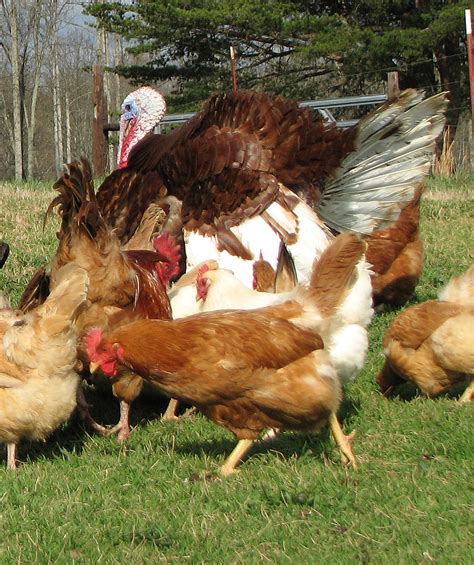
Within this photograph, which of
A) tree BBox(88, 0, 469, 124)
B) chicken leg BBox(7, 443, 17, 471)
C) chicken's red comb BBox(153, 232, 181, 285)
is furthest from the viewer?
tree BBox(88, 0, 469, 124)

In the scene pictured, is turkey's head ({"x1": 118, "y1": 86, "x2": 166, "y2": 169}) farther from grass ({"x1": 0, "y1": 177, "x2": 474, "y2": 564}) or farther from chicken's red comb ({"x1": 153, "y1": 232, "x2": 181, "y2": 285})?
grass ({"x1": 0, "y1": 177, "x2": 474, "y2": 564})

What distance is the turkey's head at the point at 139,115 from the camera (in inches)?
342

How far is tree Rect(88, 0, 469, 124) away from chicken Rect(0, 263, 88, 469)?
17.9 metres

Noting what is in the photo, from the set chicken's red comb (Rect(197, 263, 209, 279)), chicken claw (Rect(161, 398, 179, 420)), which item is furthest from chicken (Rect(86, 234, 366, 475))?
chicken claw (Rect(161, 398, 179, 420))

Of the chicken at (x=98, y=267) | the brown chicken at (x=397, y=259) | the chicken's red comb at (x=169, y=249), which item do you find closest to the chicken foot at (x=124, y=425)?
the chicken at (x=98, y=267)

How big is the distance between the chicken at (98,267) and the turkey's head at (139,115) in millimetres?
2685

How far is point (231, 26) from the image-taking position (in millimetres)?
24156

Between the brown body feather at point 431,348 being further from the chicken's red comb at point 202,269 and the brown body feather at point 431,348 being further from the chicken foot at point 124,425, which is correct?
the chicken foot at point 124,425

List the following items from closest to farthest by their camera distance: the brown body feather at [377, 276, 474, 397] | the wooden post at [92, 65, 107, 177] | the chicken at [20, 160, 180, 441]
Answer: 1. the chicken at [20, 160, 180, 441]
2. the brown body feather at [377, 276, 474, 397]
3. the wooden post at [92, 65, 107, 177]

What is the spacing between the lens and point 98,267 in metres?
5.96

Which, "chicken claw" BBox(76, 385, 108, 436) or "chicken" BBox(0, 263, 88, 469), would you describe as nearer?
"chicken" BBox(0, 263, 88, 469)

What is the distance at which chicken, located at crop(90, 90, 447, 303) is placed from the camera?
7.19 m

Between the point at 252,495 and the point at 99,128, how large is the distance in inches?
556

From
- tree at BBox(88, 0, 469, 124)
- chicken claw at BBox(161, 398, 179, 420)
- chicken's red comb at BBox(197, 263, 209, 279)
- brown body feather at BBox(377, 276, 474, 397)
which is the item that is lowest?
chicken claw at BBox(161, 398, 179, 420)
